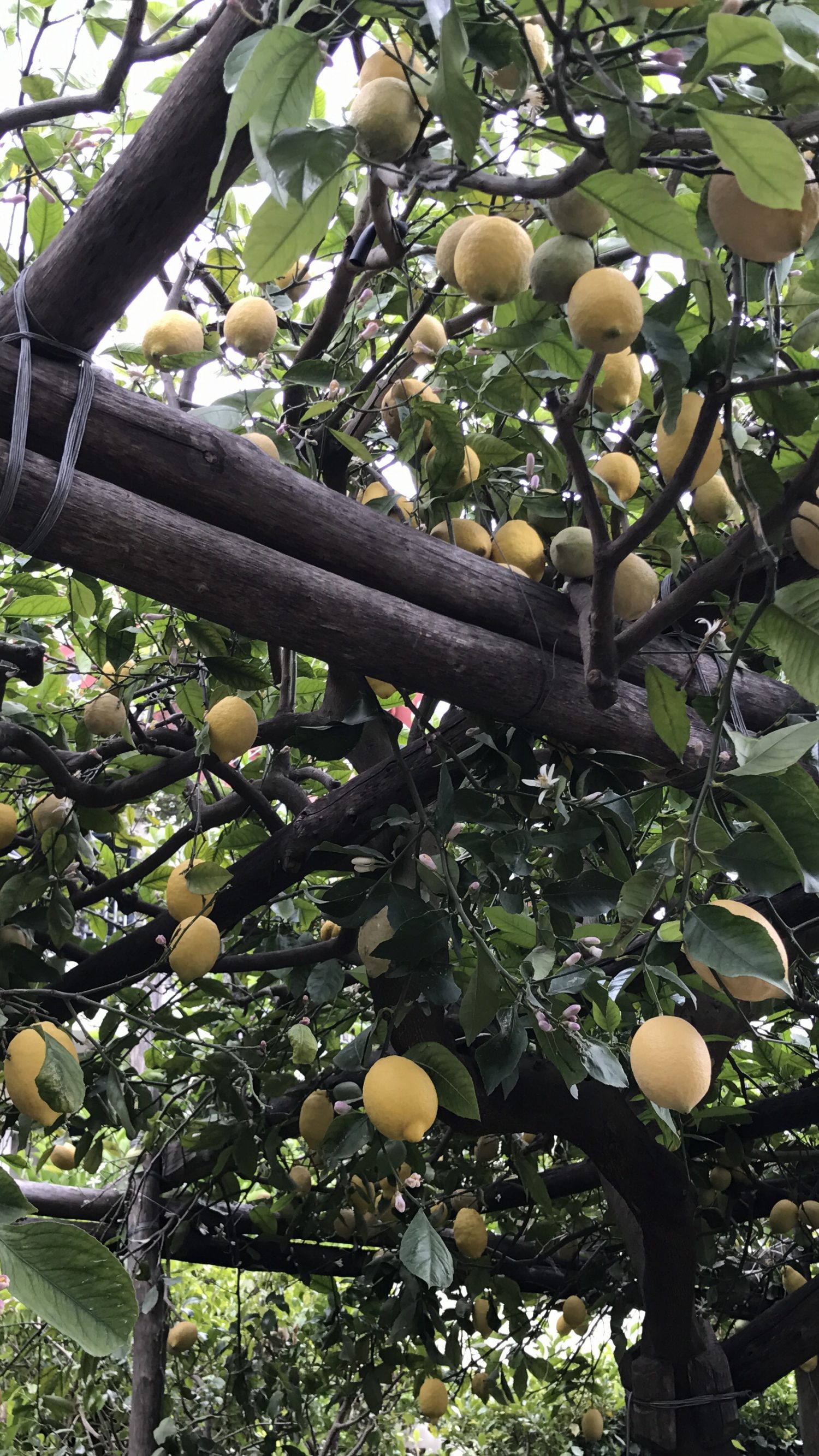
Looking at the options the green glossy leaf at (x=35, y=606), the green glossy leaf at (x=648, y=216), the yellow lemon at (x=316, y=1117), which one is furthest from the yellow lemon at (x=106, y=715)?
the green glossy leaf at (x=648, y=216)

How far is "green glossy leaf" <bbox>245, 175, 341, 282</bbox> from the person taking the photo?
705 millimetres

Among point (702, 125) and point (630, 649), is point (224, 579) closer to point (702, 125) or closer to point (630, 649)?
point (630, 649)

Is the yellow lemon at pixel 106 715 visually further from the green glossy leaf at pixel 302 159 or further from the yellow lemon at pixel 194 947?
the green glossy leaf at pixel 302 159

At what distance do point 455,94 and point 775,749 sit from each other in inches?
19.7

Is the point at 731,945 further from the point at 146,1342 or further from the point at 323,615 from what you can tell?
the point at 146,1342

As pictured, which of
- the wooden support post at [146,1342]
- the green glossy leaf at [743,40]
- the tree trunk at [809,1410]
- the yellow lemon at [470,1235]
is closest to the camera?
the green glossy leaf at [743,40]

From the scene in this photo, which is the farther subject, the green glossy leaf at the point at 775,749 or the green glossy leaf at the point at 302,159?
the green glossy leaf at the point at 775,749

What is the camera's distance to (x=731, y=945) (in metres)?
0.78

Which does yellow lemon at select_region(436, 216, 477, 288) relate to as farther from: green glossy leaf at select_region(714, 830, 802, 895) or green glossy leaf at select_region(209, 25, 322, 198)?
green glossy leaf at select_region(714, 830, 802, 895)

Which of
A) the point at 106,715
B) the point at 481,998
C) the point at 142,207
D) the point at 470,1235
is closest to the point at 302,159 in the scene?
the point at 142,207

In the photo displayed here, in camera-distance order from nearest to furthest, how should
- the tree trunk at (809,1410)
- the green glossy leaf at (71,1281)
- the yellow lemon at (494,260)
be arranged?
the green glossy leaf at (71,1281)
the yellow lemon at (494,260)
the tree trunk at (809,1410)

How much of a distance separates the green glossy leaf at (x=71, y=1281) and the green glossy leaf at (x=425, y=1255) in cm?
43

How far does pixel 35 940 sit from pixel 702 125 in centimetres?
153

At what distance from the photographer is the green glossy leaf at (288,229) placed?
2.31 feet
